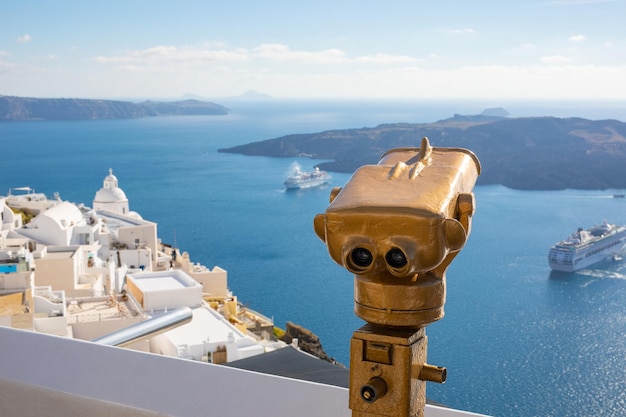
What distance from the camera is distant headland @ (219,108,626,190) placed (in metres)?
28.8

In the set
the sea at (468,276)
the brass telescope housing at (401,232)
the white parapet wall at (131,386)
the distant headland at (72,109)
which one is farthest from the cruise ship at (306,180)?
the distant headland at (72,109)

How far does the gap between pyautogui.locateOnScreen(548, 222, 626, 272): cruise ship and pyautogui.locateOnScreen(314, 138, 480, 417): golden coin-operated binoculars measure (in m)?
18.1

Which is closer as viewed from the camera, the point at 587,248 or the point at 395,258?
the point at 395,258

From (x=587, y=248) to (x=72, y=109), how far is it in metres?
65.0

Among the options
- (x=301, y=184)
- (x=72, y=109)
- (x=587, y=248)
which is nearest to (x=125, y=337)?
(x=587, y=248)

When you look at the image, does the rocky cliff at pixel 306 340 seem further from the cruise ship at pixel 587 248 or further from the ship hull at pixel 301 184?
the ship hull at pixel 301 184

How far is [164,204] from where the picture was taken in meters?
28.3

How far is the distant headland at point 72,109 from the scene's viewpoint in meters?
71.6

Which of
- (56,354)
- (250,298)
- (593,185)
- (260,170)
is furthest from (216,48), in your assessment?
(56,354)

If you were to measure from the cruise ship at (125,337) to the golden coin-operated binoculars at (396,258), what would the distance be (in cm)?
41

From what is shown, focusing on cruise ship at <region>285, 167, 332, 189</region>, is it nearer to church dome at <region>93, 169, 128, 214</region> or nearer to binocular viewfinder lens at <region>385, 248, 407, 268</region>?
church dome at <region>93, 169, 128, 214</region>

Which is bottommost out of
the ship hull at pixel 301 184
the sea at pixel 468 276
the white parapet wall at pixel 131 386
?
the sea at pixel 468 276

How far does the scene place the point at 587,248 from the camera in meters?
19.2

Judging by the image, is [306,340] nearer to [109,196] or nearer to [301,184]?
[109,196]
